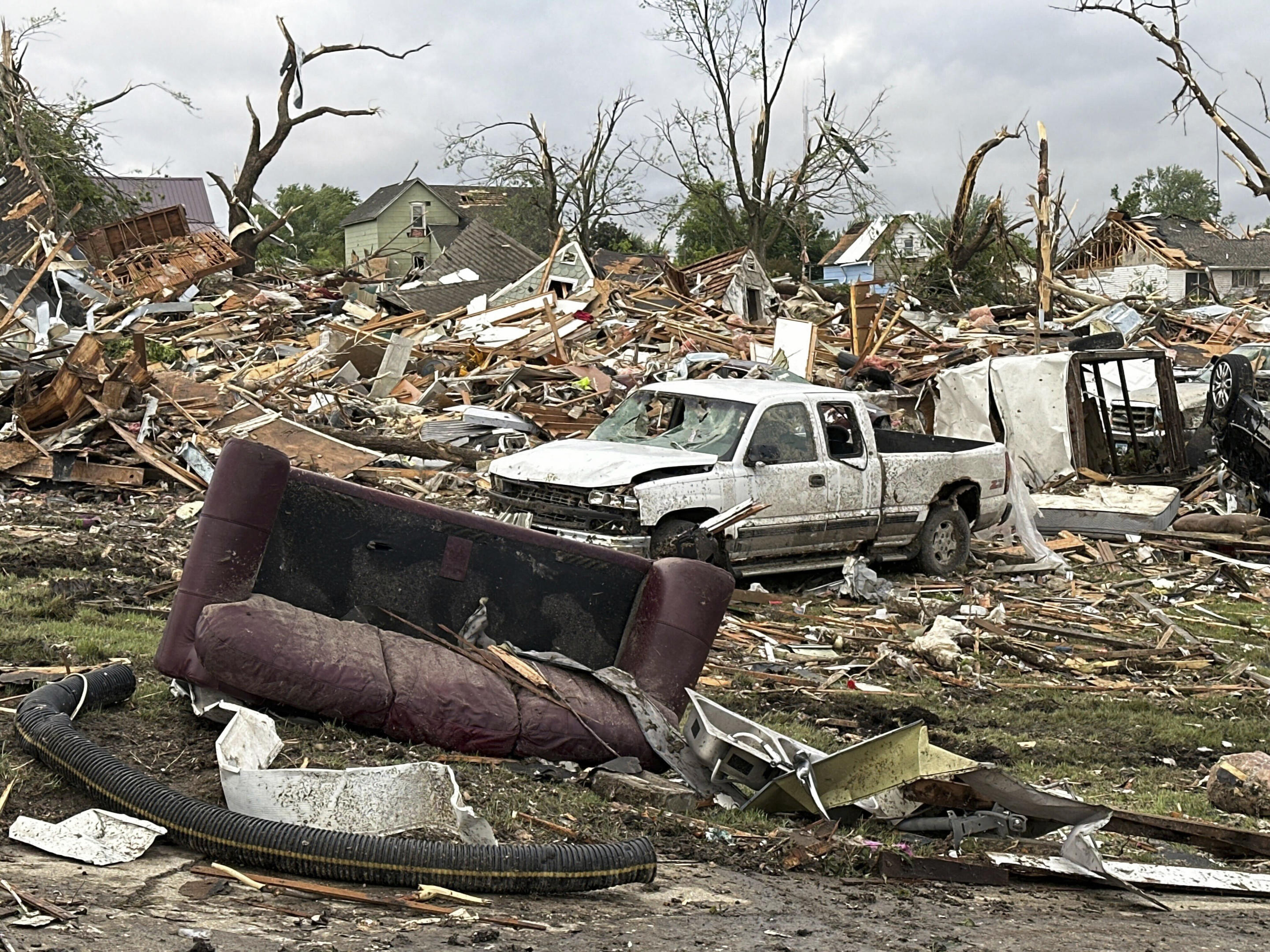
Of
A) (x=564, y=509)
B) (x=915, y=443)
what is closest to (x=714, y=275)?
(x=915, y=443)

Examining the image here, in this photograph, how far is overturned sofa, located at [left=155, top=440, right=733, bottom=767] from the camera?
5.60 m

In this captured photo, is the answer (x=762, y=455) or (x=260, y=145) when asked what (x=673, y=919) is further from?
(x=260, y=145)

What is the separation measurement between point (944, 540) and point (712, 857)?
8387 mm

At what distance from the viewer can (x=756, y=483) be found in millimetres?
10969

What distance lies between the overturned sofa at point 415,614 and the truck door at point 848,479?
5.15m

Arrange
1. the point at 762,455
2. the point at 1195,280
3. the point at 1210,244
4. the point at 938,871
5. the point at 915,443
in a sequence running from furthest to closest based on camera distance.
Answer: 1. the point at 1210,244
2. the point at 1195,280
3. the point at 915,443
4. the point at 762,455
5. the point at 938,871

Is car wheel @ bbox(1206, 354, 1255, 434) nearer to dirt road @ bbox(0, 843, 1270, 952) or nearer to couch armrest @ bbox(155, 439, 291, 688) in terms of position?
dirt road @ bbox(0, 843, 1270, 952)

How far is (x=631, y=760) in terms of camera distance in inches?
232

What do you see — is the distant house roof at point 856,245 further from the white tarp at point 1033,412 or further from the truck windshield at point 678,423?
the truck windshield at point 678,423

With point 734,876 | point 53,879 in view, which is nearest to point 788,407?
point 734,876

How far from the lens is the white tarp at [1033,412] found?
57.8 feet

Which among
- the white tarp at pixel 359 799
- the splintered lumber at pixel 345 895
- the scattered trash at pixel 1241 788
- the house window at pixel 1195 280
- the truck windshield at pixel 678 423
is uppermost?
the house window at pixel 1195 280

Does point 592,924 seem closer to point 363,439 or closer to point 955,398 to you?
point 363,439

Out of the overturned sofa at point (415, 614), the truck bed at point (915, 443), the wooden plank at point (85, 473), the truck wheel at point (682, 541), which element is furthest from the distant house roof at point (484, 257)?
the overturned sofa at point (415, 614)
